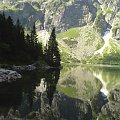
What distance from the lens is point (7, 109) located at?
31656 millimetres

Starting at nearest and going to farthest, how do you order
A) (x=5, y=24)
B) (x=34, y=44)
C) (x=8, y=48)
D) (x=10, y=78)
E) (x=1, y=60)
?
(x=10, y=78)
(x=1, y=60)
(x=8, y=48)
(x=5, y=24)
(x=34, y=44)

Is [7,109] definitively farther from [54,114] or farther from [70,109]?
[70,109]

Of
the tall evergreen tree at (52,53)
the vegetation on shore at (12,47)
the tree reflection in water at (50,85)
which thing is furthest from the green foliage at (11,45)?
the tall evergreen tree at (52,53)

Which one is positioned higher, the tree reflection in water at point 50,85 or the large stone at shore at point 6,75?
the large stone at shore at point 6,75


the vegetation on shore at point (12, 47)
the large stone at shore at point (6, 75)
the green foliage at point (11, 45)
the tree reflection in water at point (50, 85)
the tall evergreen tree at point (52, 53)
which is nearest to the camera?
the tree reflection in water at point (50, 85)

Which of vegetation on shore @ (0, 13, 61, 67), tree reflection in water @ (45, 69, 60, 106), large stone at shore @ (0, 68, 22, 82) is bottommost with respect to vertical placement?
tree reflection in water @ (45, 69, 60, 106)

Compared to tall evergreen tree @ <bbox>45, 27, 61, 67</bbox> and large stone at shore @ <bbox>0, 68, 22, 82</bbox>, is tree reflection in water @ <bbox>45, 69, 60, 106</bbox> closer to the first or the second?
large stone at shore @ <bbox>0, 68, 22, 82</bbox>

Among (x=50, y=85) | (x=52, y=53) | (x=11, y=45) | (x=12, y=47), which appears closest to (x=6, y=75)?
(x=50, y=85)

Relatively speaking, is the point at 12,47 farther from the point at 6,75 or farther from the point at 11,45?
the point at 6,75

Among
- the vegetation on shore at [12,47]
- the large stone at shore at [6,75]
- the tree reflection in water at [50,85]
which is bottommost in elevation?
the tree reflection in water at [50,85]

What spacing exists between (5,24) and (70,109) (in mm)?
69215

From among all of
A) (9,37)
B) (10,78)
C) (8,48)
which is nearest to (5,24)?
(9,37)

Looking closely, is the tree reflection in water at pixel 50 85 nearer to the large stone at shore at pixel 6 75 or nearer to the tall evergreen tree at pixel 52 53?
the large stone at shore at pixel 6 75

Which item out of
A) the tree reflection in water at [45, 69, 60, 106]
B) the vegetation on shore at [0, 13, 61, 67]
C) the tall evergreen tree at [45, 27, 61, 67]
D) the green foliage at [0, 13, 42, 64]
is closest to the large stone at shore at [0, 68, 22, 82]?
the tree reflection in water at [45, 69, 60, 106]
